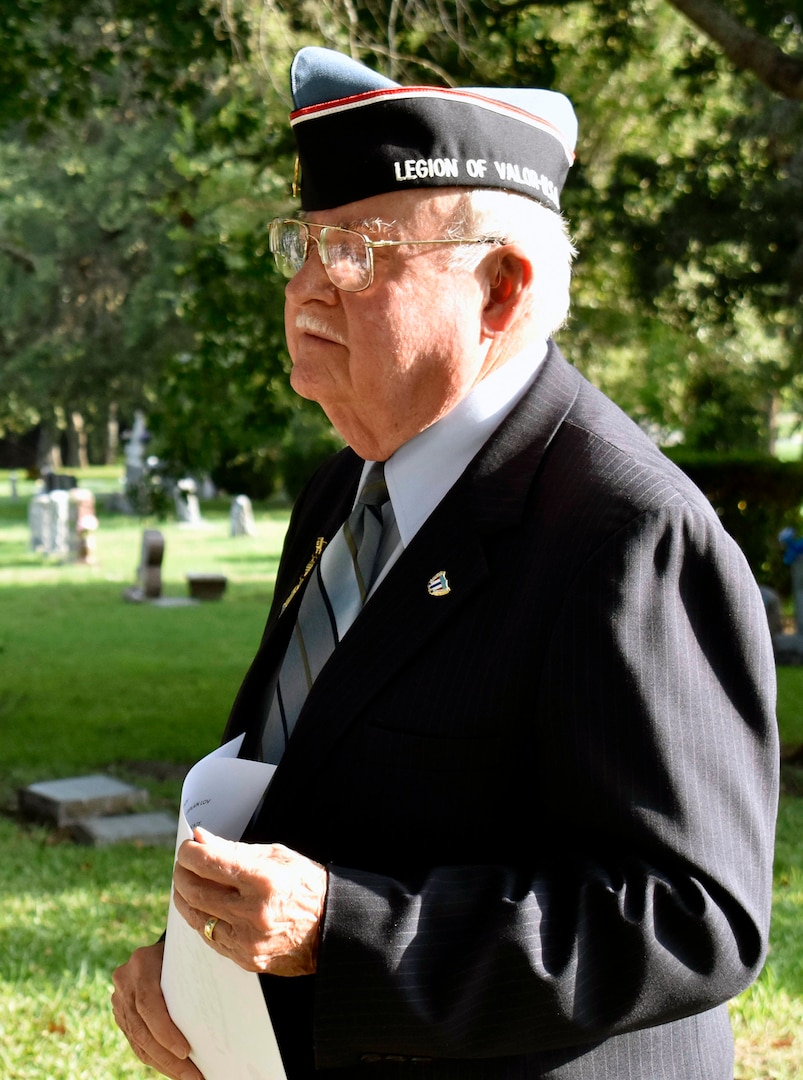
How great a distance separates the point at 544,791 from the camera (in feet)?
5.22

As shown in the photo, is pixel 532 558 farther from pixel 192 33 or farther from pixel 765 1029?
pixel 192 33

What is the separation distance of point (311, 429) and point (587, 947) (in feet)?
103

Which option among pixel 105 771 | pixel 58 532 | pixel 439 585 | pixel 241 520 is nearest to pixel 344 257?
pixel 439 585

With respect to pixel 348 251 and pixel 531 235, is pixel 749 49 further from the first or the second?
pixel 348 251

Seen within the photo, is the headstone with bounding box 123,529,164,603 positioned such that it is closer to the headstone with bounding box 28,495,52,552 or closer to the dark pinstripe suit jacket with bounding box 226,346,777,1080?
the headstone with bounding box 28,495,52,552

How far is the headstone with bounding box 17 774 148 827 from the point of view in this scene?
22.7ft

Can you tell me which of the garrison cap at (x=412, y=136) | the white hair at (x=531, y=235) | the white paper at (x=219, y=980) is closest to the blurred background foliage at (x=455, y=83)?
the garrison cap at (x=412, y=136)

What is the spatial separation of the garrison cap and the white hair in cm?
2

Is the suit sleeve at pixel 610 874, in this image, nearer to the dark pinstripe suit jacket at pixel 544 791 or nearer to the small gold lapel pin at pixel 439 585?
the dark pinstripe suit jacket at pixel 544 791

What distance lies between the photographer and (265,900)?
1.51 m

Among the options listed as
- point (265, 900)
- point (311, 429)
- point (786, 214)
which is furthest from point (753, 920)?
point (311, 429)

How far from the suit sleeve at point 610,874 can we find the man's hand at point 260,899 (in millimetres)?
34

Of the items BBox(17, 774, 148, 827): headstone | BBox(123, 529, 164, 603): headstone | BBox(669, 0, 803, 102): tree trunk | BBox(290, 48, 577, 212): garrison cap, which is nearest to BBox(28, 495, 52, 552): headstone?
BBox(123, 529, 164, 603): headstone

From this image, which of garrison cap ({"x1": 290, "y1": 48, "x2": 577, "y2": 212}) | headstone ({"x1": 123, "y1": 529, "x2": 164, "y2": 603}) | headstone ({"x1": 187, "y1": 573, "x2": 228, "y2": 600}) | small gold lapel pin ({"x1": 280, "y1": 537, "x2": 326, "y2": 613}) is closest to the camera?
garrison cap ({"x1": 290, "y1": 48, "x2": 577, "y2": 212})
